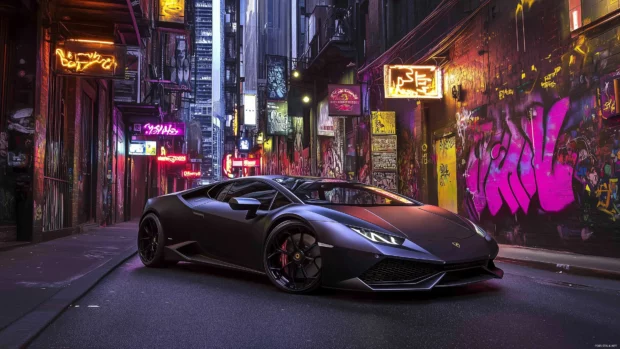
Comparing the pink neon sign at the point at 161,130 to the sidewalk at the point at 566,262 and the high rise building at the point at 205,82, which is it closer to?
the sidewalk at the point at 566,262

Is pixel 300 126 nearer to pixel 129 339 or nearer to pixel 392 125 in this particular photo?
pixel 392 125

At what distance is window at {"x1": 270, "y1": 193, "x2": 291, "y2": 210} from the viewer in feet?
17.2

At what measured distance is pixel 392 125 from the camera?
16922 millimetres

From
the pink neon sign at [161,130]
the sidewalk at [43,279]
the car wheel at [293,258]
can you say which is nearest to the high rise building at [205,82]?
the pink neon sign at [161,130]

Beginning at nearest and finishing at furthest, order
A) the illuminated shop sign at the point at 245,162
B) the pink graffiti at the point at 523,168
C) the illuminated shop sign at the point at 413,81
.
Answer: the pink graffiti at the point at 523,168 → the illuminated shop sign at the point at 413,81 → the illuminated shop sign at the point at 245,162

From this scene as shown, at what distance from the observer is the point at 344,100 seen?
60.5 ft

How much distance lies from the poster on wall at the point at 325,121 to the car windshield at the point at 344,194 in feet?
A: 63.8

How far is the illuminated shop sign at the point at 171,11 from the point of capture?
24.5m

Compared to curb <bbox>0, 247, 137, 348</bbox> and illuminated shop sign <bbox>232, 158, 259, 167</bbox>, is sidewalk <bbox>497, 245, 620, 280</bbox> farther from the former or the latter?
illuminated shop sign <bbox>232, 158, 259, 167</bbox>

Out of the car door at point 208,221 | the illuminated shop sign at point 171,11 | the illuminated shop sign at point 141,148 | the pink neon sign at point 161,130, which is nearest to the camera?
the car door at point 208,221

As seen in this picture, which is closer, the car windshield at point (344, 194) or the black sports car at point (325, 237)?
the black sports car at point (325, 237)

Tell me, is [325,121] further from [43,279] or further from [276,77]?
[43,279]

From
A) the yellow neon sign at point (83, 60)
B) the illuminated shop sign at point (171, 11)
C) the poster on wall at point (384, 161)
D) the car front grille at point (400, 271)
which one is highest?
the illuminated shop sign at point (171, 11)

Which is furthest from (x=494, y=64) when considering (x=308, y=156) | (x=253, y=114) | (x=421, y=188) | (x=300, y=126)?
(x=253, y=114)
